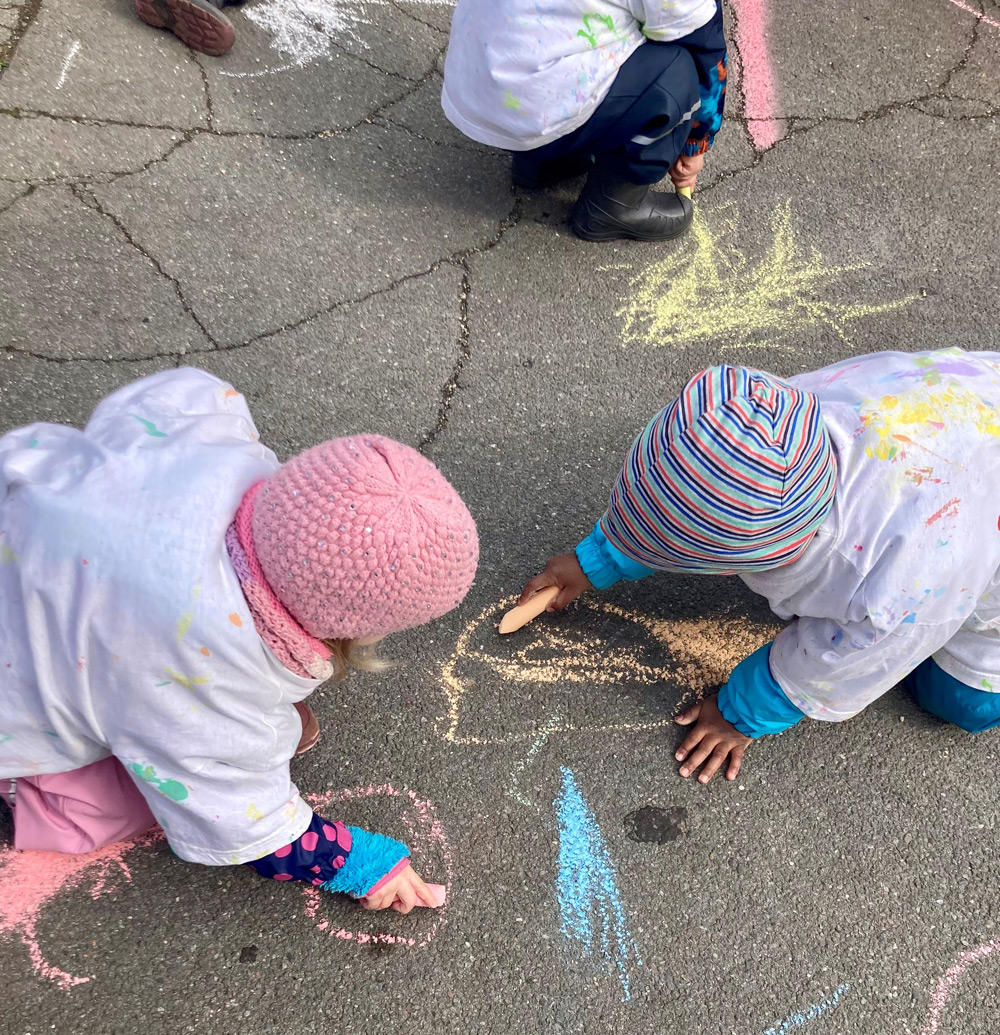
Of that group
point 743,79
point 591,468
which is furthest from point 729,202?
point 591,468

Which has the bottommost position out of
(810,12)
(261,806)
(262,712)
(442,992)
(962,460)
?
(442,992)

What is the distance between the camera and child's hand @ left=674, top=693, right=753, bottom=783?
169 centimetres

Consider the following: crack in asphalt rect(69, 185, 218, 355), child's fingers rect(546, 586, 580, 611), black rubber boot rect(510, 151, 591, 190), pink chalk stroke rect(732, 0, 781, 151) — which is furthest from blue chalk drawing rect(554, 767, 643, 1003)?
pink chalk stroke rect(732, 0, 781, 151)

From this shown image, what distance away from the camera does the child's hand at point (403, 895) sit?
1.45 meters

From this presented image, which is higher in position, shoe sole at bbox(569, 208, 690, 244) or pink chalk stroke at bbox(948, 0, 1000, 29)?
pink chalk stroke at bbox(948, 0, 1000, 29)

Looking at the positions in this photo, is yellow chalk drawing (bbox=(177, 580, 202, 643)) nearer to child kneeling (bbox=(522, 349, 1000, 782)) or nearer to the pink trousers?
the pink trousers

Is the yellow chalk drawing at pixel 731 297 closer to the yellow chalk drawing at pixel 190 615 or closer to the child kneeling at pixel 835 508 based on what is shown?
the child kneeling at pixel 835 508

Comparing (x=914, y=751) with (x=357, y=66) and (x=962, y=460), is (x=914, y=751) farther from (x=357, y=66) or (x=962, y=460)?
(x=357, y=66)

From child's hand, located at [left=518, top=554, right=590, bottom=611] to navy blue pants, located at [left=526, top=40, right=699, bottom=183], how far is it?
3.79 feet

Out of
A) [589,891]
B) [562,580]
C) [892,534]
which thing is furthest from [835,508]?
[589,891]

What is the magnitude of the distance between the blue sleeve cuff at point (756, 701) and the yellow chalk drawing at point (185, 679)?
1.04m

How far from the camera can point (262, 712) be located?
1209 mm

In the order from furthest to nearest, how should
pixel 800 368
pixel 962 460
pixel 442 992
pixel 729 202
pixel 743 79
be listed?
pixel 743 79 < pixel 729 202 < pixel 800 368 < pixel 442 992 < pixel 962 460

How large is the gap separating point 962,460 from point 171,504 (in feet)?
4.05
